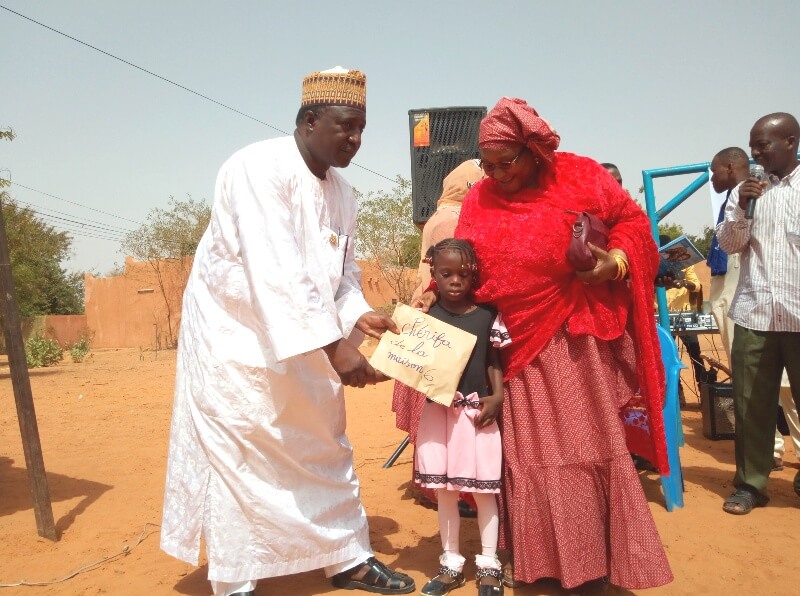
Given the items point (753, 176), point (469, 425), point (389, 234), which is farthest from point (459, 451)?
point (389, 234)

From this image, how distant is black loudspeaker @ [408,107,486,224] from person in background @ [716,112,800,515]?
284 centimetres

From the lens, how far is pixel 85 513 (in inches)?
179

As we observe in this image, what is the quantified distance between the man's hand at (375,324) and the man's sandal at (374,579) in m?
1.09

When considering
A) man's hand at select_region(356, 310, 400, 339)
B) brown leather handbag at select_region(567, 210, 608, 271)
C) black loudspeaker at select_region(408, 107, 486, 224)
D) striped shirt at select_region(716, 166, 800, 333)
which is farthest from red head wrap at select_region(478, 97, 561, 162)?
black loudspeaker at select_region(408, 107, 486, 224)

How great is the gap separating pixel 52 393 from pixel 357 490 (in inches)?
376

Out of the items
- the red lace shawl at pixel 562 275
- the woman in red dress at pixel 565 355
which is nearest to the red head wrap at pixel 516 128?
the woman in red dress at pixel 565 355

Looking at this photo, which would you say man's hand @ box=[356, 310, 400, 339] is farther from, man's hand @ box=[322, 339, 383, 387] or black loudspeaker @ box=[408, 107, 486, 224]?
black loudspeaker @ box=[408, 107, 486, 224]

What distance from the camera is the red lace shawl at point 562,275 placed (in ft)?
9.86

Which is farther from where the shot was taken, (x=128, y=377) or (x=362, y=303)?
(x=128, y=377)

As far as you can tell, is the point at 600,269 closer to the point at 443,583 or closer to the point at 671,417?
the point at 443,583

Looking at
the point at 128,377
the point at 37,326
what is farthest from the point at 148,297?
the point at 128,377

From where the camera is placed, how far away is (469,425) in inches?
120

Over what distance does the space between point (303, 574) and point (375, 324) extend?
4.69 ft

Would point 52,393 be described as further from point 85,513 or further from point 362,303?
point 362,303
